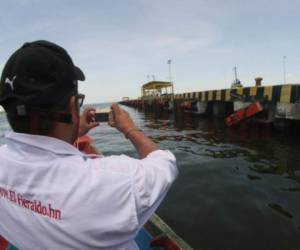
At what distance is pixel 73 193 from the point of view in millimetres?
1062

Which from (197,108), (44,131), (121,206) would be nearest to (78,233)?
(121,206)

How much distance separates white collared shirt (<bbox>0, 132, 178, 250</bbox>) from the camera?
3.47ft

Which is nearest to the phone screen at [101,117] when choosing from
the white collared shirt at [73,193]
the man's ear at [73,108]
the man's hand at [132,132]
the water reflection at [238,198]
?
the man's hand at [132,132]

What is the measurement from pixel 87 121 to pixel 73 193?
81cm

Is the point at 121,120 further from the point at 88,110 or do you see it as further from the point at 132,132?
the point at 88,110

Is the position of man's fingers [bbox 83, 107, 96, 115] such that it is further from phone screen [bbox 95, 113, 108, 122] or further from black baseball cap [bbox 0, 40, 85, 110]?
black baseball cap [bbox 0, 40, 85, 110]

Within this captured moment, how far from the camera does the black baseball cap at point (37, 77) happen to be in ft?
3.73

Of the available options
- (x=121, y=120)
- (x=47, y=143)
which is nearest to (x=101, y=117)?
(x=121, y=120)

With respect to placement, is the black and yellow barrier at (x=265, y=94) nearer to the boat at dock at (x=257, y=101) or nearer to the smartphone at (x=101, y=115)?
the boat at dock at (x=257, y=101)

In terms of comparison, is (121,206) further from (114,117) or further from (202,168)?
(202,168)

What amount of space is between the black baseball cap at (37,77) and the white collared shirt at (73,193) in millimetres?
151

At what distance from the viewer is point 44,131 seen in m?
1.19

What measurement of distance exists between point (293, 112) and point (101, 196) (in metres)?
11.4

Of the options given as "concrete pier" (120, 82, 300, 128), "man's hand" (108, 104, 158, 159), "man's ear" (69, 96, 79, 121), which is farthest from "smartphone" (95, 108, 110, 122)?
"concrete pier" (120, 82, 300, 128)
